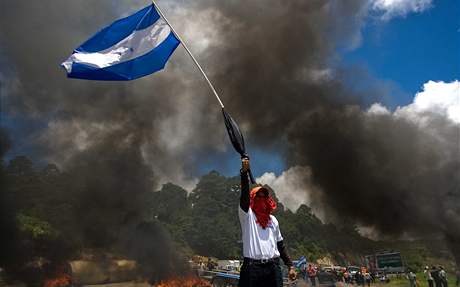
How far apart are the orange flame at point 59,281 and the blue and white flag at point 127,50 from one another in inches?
639

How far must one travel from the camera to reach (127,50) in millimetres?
4891

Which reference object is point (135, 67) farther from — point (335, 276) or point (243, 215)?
point (335, 276)

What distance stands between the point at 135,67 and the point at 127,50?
0.23 meters

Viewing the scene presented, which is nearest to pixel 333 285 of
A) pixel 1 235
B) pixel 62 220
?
pixel 62 220

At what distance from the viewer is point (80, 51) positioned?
469 centimetres

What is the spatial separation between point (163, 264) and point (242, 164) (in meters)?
20.0

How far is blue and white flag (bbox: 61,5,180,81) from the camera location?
15.2 feet

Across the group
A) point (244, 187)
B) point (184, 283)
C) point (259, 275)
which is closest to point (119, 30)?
point (244, 187)

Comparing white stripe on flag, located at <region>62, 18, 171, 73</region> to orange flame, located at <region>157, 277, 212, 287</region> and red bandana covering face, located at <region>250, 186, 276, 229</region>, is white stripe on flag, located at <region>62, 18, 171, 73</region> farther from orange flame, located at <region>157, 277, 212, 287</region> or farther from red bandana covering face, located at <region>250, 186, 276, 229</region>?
orange flame, located at <region>157, 277, 212, 287</region>

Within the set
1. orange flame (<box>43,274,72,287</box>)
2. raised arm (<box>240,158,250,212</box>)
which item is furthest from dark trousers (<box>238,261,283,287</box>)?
orange flame (<box>43,274,72,287</box>)

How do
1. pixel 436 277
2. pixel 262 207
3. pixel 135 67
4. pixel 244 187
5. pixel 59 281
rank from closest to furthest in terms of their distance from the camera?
pixel 244 187
pixel 262 207
pixel 135 67
pixel 436 277
pixel 59 281

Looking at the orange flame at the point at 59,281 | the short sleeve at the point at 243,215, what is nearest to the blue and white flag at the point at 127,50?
the short sleeve at the point at 243,215

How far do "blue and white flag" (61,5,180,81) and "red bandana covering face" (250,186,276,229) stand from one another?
2237 mm

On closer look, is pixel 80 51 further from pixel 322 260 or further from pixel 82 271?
pixel 322 260
